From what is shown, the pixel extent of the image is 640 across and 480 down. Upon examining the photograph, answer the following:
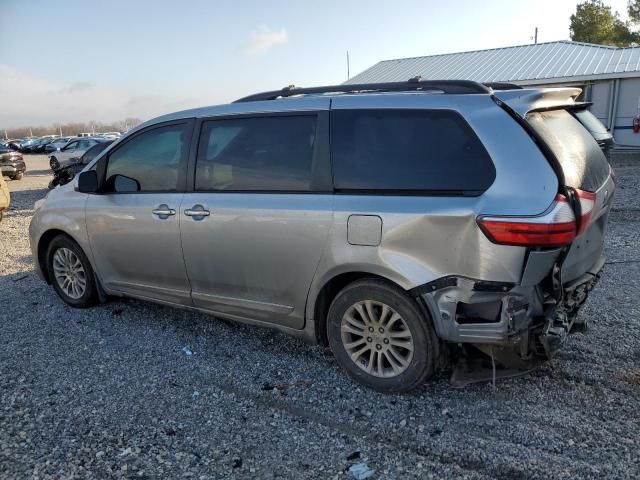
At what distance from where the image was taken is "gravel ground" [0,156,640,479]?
2721mm

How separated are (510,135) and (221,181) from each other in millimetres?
2051

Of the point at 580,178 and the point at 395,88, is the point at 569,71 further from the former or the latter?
the point at 580,178

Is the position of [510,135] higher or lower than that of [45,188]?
higher

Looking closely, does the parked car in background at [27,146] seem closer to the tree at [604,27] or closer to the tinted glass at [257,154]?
the tree at [604,27]

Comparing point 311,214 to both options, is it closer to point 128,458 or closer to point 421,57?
point 128,458

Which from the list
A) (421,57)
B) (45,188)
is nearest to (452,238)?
(45,188)

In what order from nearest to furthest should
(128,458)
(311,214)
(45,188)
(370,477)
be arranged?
(370,477) < (128,458) < (311,214) < (45,188)

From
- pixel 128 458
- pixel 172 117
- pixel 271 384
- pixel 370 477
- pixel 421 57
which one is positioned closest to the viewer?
pixel 370 477

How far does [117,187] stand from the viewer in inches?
177

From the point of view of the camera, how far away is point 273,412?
323 cm

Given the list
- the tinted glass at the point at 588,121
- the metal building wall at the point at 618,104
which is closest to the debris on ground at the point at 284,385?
the tinted glass at the point at 588,121

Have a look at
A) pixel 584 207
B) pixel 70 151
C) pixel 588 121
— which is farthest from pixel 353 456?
pixel 70 151

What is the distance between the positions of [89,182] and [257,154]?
1.79 meters

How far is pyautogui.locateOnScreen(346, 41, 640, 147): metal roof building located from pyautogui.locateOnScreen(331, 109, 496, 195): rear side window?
1780 centimetres
